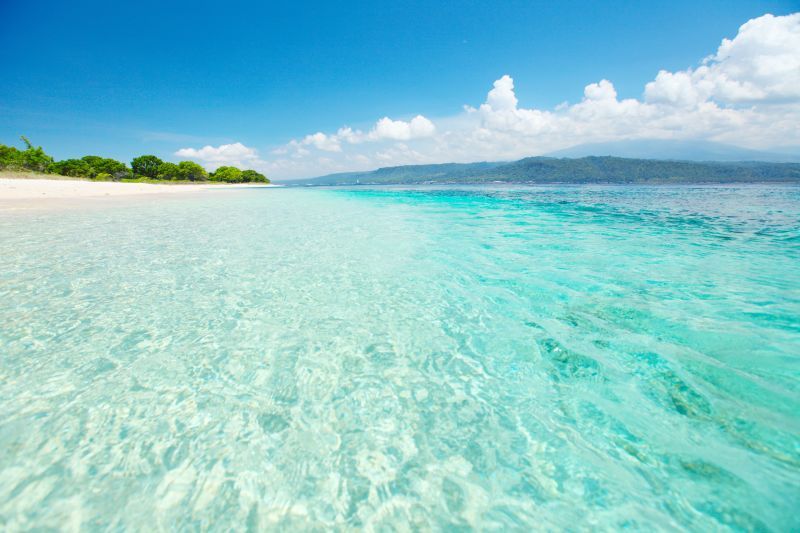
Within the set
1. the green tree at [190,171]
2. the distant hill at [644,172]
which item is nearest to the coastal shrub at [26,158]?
the green tree at [190,171]

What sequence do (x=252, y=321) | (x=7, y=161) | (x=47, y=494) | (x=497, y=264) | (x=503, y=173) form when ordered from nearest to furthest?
(x=47, y=494) < (x=252, y=321) < (x=497, y=264) < (x=7, y=161) < (x=503, y=173)

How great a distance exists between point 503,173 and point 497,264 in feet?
525

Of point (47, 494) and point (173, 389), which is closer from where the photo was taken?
point (47, 494)

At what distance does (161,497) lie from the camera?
243cm

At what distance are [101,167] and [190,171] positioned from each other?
18.3 meters

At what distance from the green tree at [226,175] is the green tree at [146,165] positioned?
2233 centimetres

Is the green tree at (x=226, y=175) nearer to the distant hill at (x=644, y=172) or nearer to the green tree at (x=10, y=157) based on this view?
the green tree at (x=10, y=157)

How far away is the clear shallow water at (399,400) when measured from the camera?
238 centimetres

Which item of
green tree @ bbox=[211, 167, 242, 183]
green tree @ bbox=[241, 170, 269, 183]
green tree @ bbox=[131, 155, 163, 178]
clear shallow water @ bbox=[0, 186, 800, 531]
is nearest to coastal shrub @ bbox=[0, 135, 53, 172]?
green tree @ bbox=[131, 155, 163, 178]

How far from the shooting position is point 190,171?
87.4 metres

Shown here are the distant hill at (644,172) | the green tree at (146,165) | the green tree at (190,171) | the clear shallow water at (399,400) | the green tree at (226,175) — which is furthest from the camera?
the green tree at (226,175)

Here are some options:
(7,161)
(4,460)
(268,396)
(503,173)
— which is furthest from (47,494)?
(503,173)

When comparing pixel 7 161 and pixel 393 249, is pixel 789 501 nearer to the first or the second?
pixel 393 249

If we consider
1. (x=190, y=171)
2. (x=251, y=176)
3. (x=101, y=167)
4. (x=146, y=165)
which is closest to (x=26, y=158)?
(x=101, y=167)
